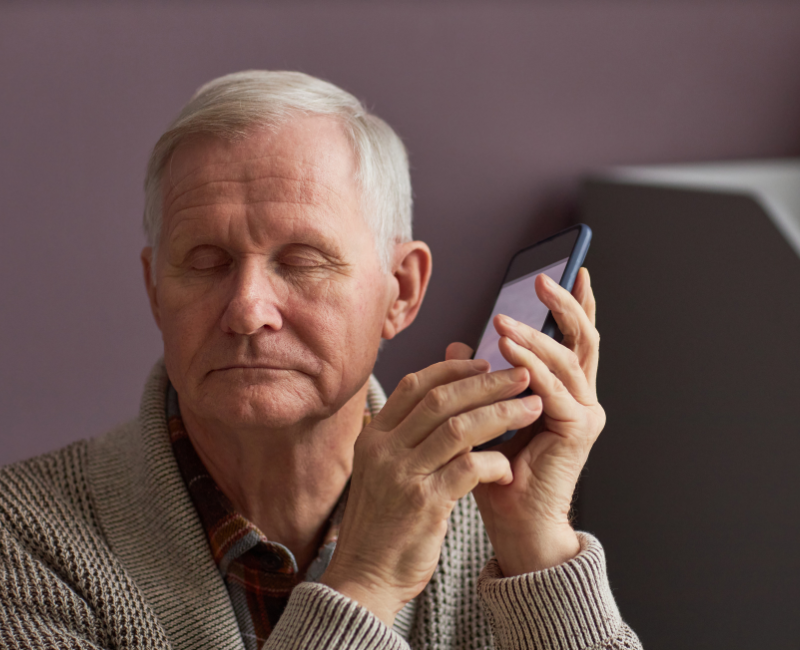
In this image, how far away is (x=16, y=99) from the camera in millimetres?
1525

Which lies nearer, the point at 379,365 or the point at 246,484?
the point at 246,484

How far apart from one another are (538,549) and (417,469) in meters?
0.22

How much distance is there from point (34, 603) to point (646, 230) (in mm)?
1258

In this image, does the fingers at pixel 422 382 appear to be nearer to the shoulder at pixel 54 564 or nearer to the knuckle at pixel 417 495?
the knuckle at pixel 417 495

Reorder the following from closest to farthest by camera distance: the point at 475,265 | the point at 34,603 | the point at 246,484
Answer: the point at 34,603, the point at 246,484, the point at 475,265

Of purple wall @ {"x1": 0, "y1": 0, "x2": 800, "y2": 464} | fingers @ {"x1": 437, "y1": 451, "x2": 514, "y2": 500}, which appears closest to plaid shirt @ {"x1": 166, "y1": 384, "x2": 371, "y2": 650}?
fingers @ {"x1": 437, "y1": 451, "x2": 514, "y2": 500}

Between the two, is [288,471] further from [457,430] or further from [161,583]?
[457,430]

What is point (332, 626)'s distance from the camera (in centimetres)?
74

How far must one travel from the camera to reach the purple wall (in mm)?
1550

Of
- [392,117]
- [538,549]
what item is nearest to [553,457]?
[538,549]

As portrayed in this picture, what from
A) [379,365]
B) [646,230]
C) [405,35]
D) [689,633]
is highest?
[405,35]

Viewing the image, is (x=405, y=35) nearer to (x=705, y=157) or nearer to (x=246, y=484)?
(x=705, y=157)

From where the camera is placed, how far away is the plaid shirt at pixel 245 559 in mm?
994

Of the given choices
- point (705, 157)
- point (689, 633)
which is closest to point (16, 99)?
point (705, 157)
